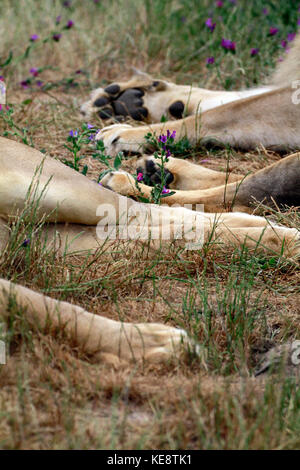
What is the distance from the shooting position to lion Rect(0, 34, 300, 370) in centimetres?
181

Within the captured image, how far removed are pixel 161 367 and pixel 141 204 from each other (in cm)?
95

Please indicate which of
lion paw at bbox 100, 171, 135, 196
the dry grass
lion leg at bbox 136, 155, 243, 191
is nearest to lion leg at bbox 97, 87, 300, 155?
lion leg at bbox 136, 155, 243, 191

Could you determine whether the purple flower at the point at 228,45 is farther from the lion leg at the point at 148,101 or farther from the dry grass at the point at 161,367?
the dry grass at the point at 161,367

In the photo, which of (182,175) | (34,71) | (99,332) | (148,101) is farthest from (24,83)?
(99,332)

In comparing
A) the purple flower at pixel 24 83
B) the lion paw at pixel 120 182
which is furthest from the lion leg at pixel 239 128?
the purple flower at pixel 24 83

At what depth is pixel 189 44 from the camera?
4.96m

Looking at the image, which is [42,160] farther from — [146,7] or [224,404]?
[146,7]

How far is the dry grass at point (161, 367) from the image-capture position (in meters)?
1.48

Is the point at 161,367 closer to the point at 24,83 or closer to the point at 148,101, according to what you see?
the point at 148,101

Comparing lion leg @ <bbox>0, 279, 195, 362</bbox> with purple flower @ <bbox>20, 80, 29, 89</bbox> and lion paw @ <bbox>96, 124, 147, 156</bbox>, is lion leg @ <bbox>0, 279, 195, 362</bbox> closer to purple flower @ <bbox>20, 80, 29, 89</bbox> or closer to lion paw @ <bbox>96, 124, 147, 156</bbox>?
lion paw @ <bbox>96, 124, 147, 156</bbox>

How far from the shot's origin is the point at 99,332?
1806 mm

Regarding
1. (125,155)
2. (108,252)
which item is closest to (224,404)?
(108,252)

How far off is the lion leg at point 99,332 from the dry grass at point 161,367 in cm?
3
